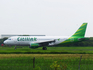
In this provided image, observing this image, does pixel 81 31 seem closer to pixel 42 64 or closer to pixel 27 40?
pixel 27 40

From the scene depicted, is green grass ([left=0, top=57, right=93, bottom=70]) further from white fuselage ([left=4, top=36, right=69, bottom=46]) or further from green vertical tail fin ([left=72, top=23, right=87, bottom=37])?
green vertical tail fin ([left=72, top=23, right=87, bottom=37])

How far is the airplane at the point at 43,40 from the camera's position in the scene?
39875mm

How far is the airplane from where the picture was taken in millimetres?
39875

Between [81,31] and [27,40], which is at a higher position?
[81,31]

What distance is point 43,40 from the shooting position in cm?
4131

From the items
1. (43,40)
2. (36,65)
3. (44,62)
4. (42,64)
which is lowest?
(43,40)

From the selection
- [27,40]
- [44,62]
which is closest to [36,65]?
[44,62]

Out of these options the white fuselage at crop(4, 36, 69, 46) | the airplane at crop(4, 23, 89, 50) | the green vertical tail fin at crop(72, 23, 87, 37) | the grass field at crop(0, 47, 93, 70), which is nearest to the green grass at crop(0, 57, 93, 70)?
the grass field at crop(0, 47, 93, 70)

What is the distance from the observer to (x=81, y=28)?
42.6m

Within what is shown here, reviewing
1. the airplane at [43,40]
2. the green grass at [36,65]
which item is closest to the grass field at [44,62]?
the green grass at [36,65]

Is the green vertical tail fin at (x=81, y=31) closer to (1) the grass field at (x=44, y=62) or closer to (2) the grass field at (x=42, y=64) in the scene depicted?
(1) the grass field at (x=44, y=62)

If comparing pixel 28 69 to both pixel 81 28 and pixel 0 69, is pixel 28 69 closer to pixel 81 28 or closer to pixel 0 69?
pixel 0 69

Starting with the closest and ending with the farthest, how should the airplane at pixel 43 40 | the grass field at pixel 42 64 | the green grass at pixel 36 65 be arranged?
the grass field at pixel 42 64
the green grass at pixel 36 65
the airplane at pixel 43 40

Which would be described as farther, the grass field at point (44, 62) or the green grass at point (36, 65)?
the green grass at point (36, 65)
